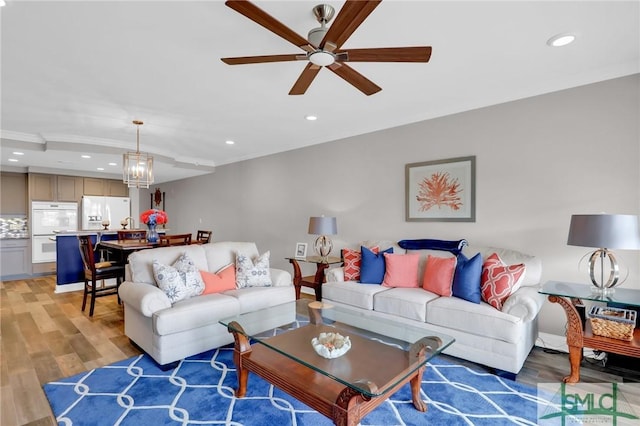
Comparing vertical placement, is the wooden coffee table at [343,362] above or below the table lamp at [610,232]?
below

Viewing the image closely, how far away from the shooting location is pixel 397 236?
13.8ft

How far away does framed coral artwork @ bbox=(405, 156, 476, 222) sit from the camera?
11.8 feet

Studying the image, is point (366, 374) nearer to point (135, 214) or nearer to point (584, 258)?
point (584, 258)

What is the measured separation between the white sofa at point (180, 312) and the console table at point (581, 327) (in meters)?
2.13

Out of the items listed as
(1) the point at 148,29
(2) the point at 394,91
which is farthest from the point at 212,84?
(2) the point at 394,91

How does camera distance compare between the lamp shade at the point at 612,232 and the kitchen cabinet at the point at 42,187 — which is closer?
the lamp shade at the point at 612,232

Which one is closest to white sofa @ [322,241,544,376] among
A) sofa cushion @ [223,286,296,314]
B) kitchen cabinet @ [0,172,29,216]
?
sofa cushion @ [223,286,296,314]

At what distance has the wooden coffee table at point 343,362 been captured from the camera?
5.41 feet

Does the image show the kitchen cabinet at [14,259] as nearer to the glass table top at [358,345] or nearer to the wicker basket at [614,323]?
the glass table top at [358,345]

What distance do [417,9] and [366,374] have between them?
2.21 metres

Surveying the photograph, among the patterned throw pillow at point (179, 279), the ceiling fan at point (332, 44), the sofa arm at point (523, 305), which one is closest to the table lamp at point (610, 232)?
the sofa arm at point (523, 305)

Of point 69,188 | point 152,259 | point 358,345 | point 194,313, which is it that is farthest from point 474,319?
point 69,188

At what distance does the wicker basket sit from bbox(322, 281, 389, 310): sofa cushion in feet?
5.64

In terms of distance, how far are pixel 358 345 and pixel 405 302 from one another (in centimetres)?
101
